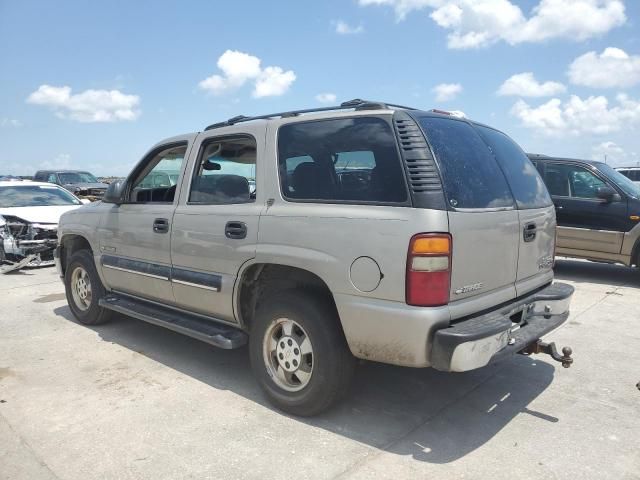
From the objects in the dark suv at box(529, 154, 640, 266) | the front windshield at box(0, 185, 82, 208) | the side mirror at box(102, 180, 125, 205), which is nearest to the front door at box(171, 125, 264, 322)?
the side mirror at box(102, 180, 125, 205)

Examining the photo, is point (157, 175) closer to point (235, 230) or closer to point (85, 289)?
point (85, 289)

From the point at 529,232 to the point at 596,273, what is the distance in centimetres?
592

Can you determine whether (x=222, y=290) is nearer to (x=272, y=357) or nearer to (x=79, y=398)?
(x=272, y=357)

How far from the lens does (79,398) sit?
372cm

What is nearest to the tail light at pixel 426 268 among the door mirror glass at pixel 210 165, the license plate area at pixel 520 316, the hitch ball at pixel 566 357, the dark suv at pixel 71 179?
the license plate area at pixel 520 316

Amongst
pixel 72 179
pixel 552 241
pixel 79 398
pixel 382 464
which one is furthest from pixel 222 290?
pixel 72 179

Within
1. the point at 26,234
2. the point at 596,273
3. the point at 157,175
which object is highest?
the point at 157,175

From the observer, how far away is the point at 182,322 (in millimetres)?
4090

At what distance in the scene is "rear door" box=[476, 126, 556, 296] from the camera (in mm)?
3430

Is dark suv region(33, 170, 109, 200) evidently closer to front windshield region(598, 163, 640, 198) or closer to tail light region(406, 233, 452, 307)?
front windshield region(598, 163, 640, 198)

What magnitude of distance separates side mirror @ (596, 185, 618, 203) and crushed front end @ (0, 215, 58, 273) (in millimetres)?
8961

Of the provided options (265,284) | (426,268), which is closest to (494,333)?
(426,268)

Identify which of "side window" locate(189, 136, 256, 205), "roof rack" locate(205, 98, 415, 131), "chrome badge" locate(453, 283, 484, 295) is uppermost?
"roof rack" locate(205, 98, 415, 131)

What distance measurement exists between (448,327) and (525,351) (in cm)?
106
